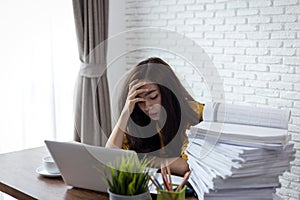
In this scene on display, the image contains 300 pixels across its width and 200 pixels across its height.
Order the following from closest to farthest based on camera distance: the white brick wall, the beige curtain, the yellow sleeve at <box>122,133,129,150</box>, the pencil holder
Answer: the pencil holder < the yellow sleeve at <box>122,133,129,150</box> < the white brick wall < the beige curtain

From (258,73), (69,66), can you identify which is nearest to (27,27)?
(69,66)

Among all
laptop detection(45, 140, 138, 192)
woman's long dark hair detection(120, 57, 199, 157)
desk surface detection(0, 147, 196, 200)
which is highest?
woman's long dark hair detection(120, 57, 199, 157)

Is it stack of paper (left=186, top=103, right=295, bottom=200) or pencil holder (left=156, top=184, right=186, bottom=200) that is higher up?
stack of paper (left=186, top=103, right=295, bottom=200)

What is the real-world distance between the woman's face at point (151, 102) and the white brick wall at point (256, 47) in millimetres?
1948

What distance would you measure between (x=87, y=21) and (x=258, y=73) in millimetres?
1360

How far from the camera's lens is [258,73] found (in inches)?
127

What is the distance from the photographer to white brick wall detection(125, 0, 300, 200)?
3053mm

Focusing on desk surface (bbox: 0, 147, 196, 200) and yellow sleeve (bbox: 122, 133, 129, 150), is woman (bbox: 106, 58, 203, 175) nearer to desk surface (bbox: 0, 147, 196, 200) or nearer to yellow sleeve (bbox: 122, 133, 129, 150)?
yellow sleeve (bbox: 122, 133, 129, 150)

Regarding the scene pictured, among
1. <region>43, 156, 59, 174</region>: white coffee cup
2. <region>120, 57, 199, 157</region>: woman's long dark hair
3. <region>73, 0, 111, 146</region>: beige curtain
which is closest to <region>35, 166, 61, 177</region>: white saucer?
<region>43, 156, 59, 174</region>: white coffee cup

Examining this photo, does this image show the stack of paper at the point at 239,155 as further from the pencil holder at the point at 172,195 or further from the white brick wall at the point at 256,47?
the white brick wall at the point at 256,47

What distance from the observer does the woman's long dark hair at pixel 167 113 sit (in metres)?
1.22

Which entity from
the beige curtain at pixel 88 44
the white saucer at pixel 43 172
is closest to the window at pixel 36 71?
the beige curtain at pixel 88 44

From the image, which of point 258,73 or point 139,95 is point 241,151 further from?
point 258,73

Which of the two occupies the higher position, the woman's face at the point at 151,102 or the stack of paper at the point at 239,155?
the woman's face at the point at 151,102
